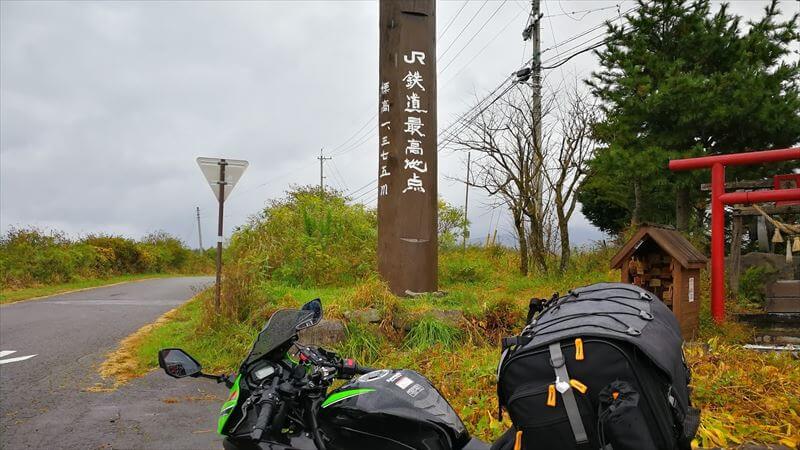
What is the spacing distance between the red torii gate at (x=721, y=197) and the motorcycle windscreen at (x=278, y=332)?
5.03 metres

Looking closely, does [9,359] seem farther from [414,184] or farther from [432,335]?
[414,184]

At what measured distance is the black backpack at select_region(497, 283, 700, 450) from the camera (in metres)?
1.79

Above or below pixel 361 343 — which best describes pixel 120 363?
below

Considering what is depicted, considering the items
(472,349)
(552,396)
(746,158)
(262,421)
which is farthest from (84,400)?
(746,158)

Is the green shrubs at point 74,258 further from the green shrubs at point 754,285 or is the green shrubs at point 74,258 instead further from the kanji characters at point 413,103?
the green shrubs at point 754,285

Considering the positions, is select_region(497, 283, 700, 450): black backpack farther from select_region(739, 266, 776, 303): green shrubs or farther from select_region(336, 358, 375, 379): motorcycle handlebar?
select_region(739, 266, 776, 303): green shrubs

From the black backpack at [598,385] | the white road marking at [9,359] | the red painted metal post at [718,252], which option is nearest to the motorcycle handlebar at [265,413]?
the black backpack at [598,385]

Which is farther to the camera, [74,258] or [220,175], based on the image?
[74,258]

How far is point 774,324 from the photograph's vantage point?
5969mm

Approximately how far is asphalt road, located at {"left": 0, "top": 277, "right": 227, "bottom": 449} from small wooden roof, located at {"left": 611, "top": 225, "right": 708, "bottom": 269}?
13.7 ft

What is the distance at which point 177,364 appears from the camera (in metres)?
2.34

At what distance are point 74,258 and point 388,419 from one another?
26224 millimetres

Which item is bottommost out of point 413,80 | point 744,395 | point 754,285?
point 744,395

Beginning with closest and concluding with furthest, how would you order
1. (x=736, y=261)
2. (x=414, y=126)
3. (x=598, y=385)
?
(x=598, y=385) < (x=736, y=261) < (x=414, y=126)
